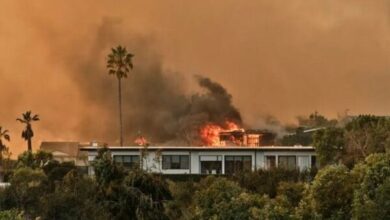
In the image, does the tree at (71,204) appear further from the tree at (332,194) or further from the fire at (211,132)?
the fire at (211,132)

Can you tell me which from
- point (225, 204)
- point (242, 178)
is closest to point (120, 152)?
point (242, 178)

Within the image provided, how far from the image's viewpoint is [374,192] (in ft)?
107

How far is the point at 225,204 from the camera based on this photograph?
3472 centimetres

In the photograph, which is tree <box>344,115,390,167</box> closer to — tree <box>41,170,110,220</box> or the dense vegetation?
the dense vegetation

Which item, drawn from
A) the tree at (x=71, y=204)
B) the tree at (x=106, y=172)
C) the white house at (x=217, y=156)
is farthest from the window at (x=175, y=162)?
the tree at (x=106, y=172)

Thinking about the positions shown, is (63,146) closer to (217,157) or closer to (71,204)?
(217,157)

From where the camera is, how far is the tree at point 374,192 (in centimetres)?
3172

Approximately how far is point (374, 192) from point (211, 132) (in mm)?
112553

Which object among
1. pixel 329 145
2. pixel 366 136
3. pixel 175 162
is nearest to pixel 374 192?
pixel 366 136

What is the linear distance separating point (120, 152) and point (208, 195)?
62696 mm

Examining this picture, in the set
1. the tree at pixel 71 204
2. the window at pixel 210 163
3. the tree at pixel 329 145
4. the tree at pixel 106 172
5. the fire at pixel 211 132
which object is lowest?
the tree at pixel 71 204

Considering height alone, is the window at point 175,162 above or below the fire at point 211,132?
below

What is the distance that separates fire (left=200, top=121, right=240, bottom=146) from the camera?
13585 cm

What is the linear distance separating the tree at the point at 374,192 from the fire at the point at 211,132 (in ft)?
319
